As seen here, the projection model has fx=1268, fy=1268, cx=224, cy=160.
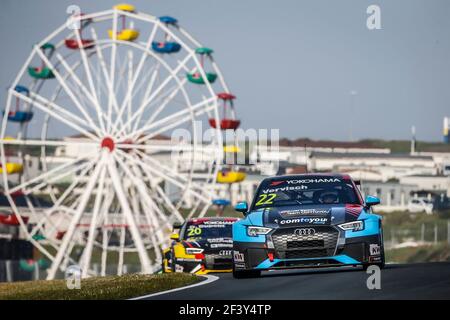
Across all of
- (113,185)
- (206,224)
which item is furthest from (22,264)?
(206,224)

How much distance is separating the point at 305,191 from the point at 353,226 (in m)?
1.52

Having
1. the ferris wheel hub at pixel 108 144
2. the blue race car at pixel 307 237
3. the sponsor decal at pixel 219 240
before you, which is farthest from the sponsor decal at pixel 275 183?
the ferris wheel hub at pixel 108 144

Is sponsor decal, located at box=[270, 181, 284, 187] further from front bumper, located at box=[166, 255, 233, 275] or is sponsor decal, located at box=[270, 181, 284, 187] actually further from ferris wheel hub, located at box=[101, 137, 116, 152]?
ferris wheel hub, located at box=[101, 137, 116, 152]

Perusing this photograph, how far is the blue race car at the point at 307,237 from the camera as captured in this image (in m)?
16.5

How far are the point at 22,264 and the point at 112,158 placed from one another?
25.1 metres

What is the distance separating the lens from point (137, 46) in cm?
4788

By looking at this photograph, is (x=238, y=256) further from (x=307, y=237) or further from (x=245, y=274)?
(x=307, y=237)

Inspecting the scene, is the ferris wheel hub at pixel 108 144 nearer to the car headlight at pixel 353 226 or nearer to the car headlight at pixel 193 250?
the car headlight at pixel 193 250

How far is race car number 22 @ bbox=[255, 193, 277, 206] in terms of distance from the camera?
58.4 feet

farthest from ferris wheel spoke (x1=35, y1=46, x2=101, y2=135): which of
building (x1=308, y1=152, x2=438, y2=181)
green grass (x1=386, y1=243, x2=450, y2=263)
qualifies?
building (x1=308, y1=152, x2=438, y2=181)

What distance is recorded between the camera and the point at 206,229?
963 inches

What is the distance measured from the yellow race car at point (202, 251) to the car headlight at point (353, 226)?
22.6ft

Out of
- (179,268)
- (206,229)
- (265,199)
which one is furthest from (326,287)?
(206,229)
